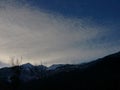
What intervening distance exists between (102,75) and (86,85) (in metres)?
11.9

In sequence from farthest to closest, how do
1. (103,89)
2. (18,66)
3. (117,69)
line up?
(117,69) < (103,89) < (18,66)

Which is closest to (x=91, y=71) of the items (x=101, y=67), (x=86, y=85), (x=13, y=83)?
(x=101, y=67)

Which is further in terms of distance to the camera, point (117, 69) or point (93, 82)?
point (117, 69)

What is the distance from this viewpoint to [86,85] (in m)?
127

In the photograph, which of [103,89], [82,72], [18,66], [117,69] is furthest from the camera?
[82,72]

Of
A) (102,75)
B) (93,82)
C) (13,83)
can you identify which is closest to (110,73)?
(102,75)

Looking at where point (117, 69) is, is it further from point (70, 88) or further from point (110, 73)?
point (70, 88)

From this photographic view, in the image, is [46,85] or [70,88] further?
[46,85]

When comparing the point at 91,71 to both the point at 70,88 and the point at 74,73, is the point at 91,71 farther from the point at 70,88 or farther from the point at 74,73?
the point at 70,88

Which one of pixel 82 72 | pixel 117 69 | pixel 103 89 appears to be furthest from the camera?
pixel 82 72

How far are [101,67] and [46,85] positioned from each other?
30.5 meters

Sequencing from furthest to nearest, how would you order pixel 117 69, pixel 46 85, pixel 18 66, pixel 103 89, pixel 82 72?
pixel 82 72 < pixel 117 69 < pixel 46 85 < pixel 103 89 < pixel 18 66

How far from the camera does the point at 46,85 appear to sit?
135500mm

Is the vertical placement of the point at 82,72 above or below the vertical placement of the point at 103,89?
above
